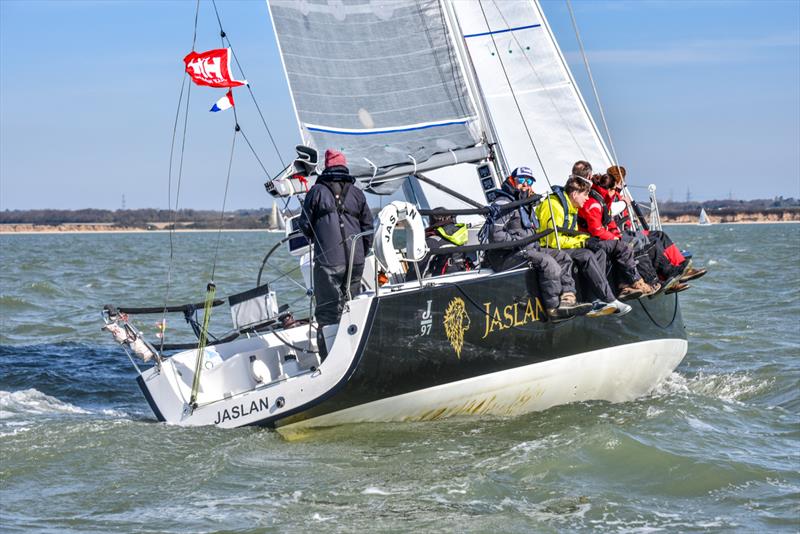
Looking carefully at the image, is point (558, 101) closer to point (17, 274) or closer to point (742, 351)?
point (742, 351)

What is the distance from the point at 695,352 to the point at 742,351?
461 mm

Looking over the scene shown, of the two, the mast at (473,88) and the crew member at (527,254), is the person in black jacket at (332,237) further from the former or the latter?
the mast at (473,88)

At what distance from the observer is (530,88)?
10984mm

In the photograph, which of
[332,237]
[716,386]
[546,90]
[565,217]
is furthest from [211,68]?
[716,386]

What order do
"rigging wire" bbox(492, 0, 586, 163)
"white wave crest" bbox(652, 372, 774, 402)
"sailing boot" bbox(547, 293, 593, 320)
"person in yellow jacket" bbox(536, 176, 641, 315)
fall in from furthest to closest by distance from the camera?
"rigging wire" bbox(492, 0, 586, 163)
"white wave crest" bbox(652, 372, 774, 402)
"person in yellow jacket" bbox(536, 176, 641, 315)
"sailing boot" bbox(547, 293, 593, 320)

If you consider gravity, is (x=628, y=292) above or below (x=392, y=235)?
below

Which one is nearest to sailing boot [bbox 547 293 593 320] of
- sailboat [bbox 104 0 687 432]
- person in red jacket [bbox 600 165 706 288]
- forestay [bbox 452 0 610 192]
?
sailboat [bbox 104 0 687 432]

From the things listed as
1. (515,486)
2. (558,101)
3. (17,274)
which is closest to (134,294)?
(17,274)

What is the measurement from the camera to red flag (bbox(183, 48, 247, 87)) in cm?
749

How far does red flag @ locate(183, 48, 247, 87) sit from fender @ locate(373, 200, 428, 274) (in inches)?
63.2

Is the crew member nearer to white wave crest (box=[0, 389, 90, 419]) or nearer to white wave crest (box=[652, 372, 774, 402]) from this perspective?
white wave crest (box=[652, 372, 774, 402])

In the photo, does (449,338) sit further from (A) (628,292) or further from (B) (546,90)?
(B) (546,90)

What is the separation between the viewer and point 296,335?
8258 mm

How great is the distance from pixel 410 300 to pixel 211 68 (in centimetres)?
223
